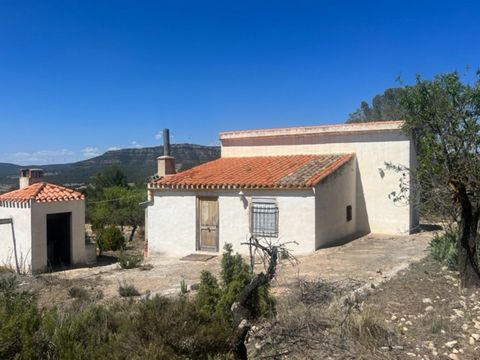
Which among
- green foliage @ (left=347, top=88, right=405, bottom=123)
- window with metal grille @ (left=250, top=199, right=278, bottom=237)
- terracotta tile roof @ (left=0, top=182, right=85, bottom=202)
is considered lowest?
window with metal grille @ (left=250, top=199, right=278, bottom=237)

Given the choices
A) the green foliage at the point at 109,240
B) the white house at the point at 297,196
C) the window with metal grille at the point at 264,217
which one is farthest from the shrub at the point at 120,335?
the green foliage at the point at 109,240

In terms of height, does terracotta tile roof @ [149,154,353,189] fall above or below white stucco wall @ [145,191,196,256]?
above

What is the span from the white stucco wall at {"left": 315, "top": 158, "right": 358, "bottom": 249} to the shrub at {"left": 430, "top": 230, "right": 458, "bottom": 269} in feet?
12.5

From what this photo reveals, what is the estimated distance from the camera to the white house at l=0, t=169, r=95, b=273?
15.7m

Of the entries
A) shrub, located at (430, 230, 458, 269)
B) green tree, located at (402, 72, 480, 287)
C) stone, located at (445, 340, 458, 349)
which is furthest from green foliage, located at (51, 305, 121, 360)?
shrub, located at (430, 230, 458, 269)

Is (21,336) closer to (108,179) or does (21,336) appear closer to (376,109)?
(108,179)

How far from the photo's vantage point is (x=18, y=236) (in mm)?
15914

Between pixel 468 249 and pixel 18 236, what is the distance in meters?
14.1

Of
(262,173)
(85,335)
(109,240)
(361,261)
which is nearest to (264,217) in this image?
(262,173)

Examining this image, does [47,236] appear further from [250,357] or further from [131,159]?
[131,159]

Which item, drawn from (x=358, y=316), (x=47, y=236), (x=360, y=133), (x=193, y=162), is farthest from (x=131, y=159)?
(x=358, y=316)

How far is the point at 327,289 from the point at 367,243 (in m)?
7.00

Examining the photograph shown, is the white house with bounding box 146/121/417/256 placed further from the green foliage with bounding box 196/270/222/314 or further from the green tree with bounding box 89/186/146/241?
the green tree with bounding box 89/186/146/241

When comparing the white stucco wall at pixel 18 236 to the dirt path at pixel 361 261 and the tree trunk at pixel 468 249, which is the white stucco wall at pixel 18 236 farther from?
the tree trunk at pixel 468 249
